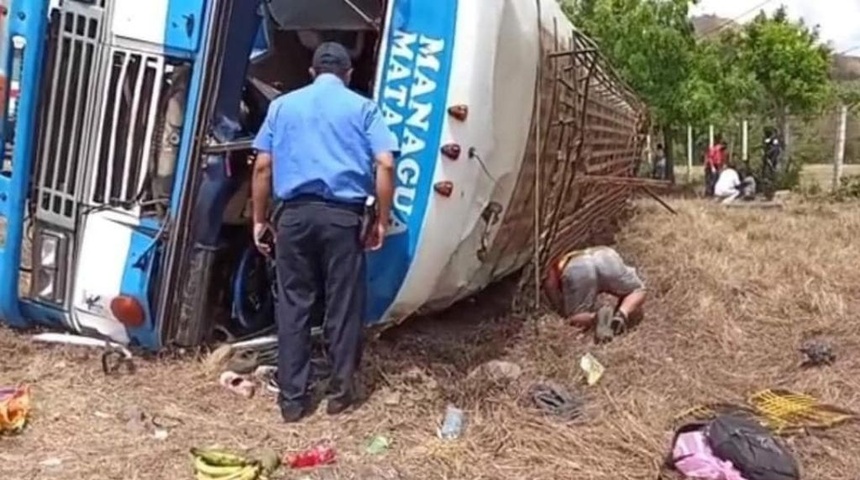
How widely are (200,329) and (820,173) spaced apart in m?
18.7

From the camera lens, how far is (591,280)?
6.07 metres

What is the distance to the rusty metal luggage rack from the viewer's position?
5266 millimetres

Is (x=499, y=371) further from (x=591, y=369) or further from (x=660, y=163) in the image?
(x=660, y=163)

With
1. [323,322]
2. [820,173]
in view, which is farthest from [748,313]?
[820,173]

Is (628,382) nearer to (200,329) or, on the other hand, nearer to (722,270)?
(200,329)

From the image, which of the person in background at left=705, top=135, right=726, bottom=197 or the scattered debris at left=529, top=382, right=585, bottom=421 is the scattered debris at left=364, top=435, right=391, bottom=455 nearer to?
the scattered debris at left=529, top=382, right=585, bottom=421

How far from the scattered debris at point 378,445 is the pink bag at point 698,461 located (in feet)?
3.31

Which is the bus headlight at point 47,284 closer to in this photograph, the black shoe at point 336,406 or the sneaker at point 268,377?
the sneaker at point 268,377

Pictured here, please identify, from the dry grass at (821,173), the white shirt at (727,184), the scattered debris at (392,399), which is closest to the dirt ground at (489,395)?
the scattered debris at (392,399)

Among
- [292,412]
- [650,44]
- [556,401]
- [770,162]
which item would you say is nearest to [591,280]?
[556,401]

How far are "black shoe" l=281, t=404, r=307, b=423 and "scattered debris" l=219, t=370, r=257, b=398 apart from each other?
0.94 ft

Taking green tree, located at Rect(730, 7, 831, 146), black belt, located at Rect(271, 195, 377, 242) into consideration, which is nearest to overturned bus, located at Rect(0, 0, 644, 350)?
black belt, located at Rect(271, 195, 377, 242)

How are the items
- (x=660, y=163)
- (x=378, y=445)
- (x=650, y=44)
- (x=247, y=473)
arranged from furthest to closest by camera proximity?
(x=660, y=163), (x=650, y=44), (x=378, y=445), (x=247, y=473)

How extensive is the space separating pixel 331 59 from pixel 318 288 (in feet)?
2.86
